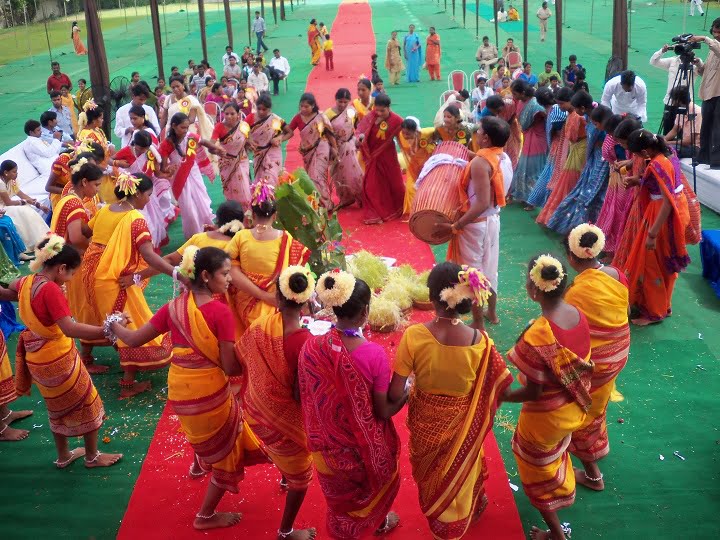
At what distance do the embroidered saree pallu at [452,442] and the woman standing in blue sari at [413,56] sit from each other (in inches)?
726

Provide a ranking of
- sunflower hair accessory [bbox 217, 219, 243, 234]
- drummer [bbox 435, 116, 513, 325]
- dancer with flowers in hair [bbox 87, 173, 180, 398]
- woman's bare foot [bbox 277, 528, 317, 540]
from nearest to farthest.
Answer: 1. woman's bare foot [bbox 277, 528, 317, 540]
2. sunflower hair accessory [bbox 217, 219, 243, 234]
3. dancer with flowers in hair [bbox 87, 173, 180, 398]
4. drummer [bbox 435, 116, 513, 325]

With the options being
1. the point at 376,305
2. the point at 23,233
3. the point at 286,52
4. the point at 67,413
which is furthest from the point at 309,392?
the point at 286,52

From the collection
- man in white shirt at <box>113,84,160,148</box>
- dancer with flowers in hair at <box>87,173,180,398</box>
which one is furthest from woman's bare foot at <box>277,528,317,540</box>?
man in white shirt at <box>113,84,160,148</box>

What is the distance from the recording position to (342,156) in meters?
8.77

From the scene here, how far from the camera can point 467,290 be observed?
3.02 metres

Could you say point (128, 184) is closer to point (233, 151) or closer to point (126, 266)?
point (126, 266)

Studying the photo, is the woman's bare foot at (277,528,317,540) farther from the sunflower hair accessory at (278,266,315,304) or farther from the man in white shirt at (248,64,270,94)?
the man in white shirt at (248,64,270,94)

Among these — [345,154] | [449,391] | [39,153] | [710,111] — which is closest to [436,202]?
[449,391]

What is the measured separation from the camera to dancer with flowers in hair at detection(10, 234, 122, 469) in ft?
12.7

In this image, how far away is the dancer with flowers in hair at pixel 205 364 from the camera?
3.47 m

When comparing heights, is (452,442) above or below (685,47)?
below

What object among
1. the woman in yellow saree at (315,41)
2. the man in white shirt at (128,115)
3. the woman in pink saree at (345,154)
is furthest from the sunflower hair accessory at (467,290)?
the woman in yellow saree at (315,41)

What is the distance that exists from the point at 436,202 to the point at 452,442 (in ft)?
7.89

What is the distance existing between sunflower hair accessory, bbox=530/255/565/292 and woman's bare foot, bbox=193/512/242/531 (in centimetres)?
194
